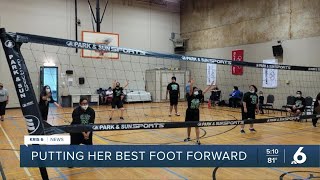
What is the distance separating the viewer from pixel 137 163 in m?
5.29

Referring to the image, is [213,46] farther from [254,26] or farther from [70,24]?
[70,24]

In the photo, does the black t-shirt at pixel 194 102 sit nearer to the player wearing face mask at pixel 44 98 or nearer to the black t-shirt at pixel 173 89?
the player wearing face mask at pixel 44 98

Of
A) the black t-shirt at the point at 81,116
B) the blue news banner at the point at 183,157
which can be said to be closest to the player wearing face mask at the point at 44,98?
the black t-shirt at the point at 81,116

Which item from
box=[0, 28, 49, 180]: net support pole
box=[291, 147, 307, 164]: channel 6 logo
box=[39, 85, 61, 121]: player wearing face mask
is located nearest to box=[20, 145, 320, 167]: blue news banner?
box=[291, 147, 307, 164]: channel 6 logo

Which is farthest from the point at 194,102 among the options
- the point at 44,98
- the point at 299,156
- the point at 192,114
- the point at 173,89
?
the point at 173,89

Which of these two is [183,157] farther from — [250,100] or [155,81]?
[155,81]

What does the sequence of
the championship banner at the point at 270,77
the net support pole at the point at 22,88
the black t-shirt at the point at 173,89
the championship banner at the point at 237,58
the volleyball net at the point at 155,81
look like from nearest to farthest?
the net support pole at the point at 22,88, the black t-shirt at the point at 173,89, the volleyball net at the point at 155,81, the championship banner at the point at 270,77, the championship banner at the point at 237,58

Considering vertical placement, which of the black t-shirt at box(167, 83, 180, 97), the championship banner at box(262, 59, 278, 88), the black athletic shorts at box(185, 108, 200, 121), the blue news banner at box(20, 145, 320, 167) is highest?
the championship banner at box(262, 59, 278, 88)

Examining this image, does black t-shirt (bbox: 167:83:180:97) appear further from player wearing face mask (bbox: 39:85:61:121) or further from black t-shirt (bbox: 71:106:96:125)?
black t-shirt (bbox: 71:106:96:125)

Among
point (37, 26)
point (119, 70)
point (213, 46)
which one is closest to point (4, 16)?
point (37, 26)

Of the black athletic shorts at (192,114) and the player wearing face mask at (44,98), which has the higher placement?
the player wearing face mask at (44,98)

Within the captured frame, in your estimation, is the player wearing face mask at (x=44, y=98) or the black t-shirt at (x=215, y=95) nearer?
the player wearing face mask at (x=44, y=98)

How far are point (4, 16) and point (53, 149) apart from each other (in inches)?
549

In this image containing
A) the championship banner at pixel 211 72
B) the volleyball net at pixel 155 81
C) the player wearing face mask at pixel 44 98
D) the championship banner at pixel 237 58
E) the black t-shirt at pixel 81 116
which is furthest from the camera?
the championship banner at pixel 211 72
